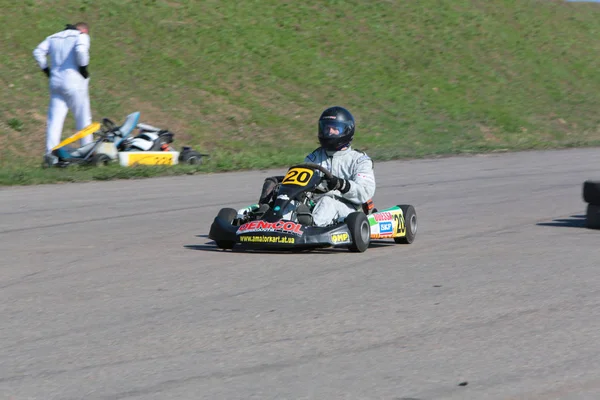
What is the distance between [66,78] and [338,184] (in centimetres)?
867

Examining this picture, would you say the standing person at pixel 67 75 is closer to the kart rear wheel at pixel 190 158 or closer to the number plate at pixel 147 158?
the number plate at pixel 147 158

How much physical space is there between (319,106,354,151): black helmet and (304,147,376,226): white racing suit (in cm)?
12

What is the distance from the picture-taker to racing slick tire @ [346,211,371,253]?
25.1ft

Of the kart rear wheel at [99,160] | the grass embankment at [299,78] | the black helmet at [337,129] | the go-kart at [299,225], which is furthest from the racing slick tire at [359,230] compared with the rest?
the kart rear wheel at [99,160]

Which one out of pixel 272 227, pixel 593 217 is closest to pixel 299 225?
pixel 272 227

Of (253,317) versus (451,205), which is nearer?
(253,317)

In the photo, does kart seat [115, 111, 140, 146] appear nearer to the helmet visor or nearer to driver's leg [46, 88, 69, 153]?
driver's leg [46, 88, 69, 153]

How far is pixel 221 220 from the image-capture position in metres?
7.98

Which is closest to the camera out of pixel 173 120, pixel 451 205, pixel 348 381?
pixel 348 381

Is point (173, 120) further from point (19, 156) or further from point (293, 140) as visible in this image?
point (19, 156)

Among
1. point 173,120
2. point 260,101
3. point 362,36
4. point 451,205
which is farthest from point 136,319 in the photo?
point 362,36

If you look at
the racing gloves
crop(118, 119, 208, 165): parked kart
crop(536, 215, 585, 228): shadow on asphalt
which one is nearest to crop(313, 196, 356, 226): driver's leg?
the racing gloves

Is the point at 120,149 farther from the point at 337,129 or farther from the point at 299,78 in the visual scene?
the point at 299,78

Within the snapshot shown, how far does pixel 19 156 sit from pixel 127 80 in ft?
17.6
